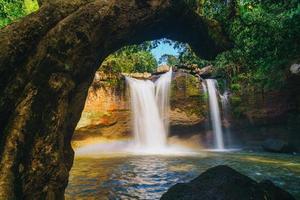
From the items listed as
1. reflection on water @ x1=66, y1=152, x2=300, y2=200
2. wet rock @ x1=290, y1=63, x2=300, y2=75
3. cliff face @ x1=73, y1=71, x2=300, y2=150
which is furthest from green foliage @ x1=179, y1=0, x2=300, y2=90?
cliff face @ x1=73, y1=71, x2=300, y2=150

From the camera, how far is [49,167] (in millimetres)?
5023

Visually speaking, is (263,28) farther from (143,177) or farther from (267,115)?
(267,115)

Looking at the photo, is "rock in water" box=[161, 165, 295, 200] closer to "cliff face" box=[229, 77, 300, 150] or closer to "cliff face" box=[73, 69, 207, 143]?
"cliff face" box=[229, 77, 300, 150]

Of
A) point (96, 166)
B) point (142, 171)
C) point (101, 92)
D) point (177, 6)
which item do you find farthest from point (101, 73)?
point (177, 6)

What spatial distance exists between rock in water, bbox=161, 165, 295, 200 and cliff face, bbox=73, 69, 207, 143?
65.2 ft

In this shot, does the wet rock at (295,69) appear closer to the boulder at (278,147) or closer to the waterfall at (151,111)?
the boulder at (278,147)

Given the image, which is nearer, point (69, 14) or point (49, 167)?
point (49, 167)

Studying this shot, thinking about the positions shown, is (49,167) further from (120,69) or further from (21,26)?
(120,69)

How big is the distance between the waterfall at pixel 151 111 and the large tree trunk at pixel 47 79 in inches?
907

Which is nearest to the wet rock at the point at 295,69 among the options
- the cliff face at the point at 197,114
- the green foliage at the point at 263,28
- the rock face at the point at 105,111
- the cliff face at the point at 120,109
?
the cliff face at the point at 197,114

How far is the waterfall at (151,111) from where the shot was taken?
29438mm

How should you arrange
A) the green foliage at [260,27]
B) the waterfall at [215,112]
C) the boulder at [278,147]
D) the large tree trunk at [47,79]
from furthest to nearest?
1. the waterfall at [215,112]
2. the boulder at [278,147]
3. the green foliage at [260,27]
4. the large tree trunk at [47,79]

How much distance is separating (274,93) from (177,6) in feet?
71.3

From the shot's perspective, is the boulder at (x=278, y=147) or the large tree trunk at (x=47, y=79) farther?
the boulder at (x=278, y=147)
